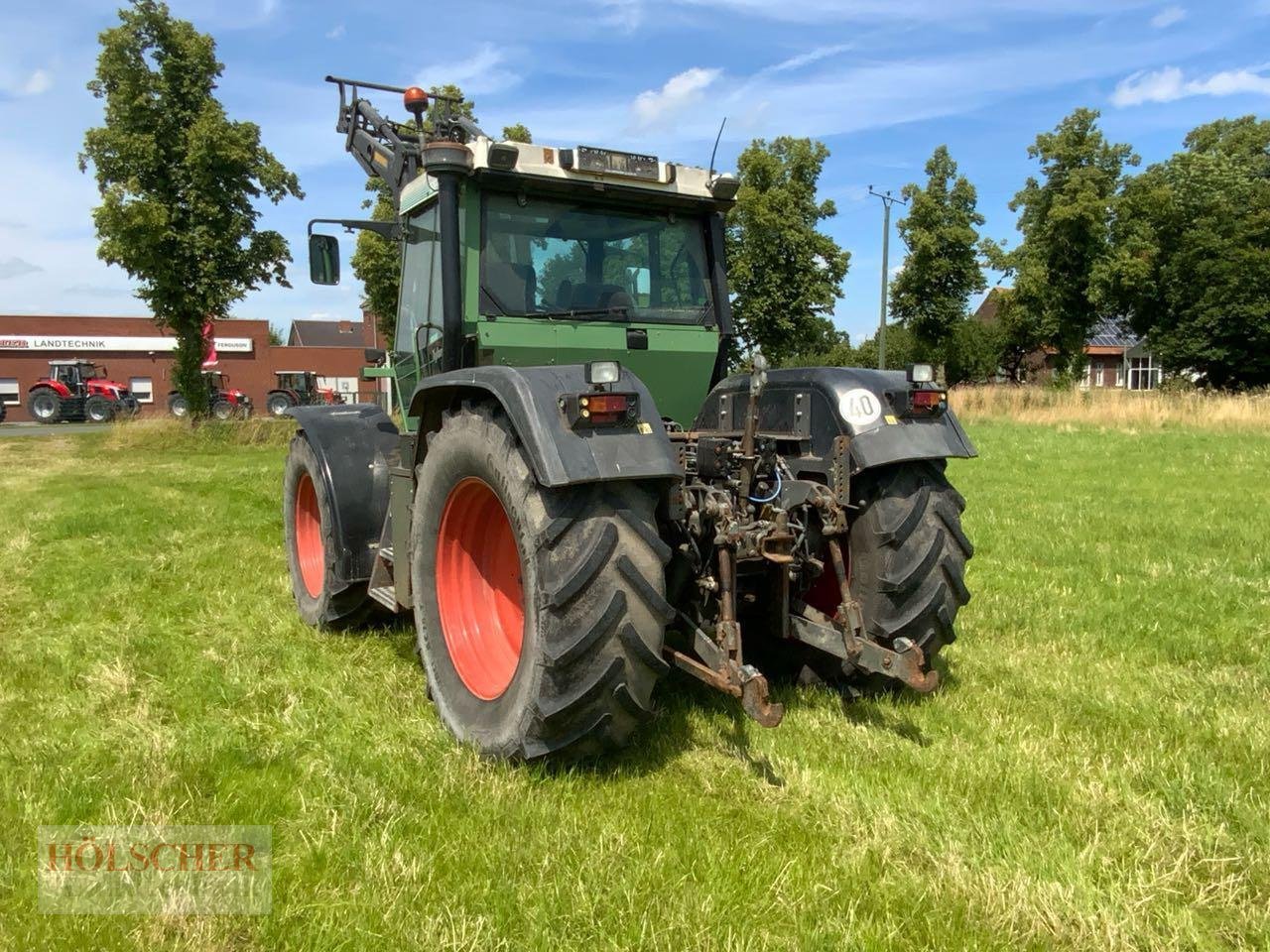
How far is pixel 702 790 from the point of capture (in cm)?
312

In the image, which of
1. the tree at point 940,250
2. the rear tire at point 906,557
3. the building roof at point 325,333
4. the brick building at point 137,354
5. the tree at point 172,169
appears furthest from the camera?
the building roof at point 325,333

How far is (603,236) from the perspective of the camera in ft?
14.8

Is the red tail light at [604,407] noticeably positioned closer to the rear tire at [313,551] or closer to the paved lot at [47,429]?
the rear tire at [313,551]

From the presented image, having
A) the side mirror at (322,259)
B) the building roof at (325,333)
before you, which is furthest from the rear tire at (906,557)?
the building roof at (325,333)

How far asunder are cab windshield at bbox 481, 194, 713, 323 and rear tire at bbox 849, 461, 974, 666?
147 centimetres

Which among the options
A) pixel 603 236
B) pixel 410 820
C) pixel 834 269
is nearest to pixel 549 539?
pixel 410 820

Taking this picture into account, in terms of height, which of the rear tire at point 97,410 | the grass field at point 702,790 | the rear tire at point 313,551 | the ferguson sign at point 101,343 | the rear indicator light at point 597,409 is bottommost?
the grass field at point 702,790

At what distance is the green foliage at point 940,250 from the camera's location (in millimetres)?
32188

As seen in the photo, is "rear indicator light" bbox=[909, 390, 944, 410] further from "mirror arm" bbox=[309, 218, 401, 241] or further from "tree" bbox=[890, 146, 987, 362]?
"tree" bbox=[890, 146, 987, 362]

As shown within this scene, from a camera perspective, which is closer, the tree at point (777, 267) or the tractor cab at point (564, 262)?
the tractor cab at point (564, 262)

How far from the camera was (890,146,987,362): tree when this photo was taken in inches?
1267

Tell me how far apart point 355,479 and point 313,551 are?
3.82ft

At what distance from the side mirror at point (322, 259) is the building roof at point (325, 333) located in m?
62.4

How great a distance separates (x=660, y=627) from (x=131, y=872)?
172cm
